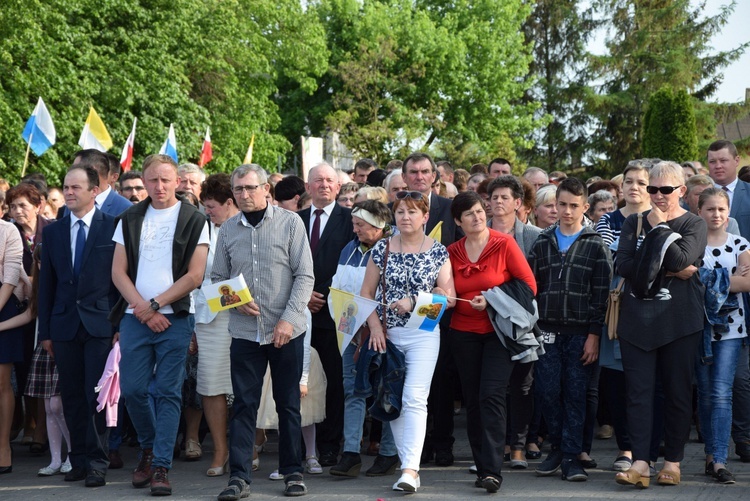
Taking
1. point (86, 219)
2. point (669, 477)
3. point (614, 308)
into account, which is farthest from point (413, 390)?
point (86, 219)

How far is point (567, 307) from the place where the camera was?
307 inches

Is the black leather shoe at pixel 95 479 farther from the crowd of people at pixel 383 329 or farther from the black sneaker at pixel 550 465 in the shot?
the black sneaker at pixel 550 465

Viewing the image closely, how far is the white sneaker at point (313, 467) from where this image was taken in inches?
321

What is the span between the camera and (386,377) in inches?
294

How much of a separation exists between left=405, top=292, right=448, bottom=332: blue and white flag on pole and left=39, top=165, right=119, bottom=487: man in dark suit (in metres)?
2.38

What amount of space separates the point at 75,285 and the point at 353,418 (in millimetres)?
2340

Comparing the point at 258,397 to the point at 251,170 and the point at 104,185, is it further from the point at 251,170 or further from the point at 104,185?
the point at 104,185

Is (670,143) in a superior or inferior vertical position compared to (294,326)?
superior

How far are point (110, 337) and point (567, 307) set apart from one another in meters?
3.42

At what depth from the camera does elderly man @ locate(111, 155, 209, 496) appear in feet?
24.9

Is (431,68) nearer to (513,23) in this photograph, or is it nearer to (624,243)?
(513,23)

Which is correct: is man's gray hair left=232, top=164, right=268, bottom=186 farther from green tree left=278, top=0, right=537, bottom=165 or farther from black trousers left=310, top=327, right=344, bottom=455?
green tree left=278, top=0, right=537, bottom=165

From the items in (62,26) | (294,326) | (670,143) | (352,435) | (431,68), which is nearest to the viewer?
(294,326)

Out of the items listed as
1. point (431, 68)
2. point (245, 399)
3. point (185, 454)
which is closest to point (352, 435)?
point (245, 399)
